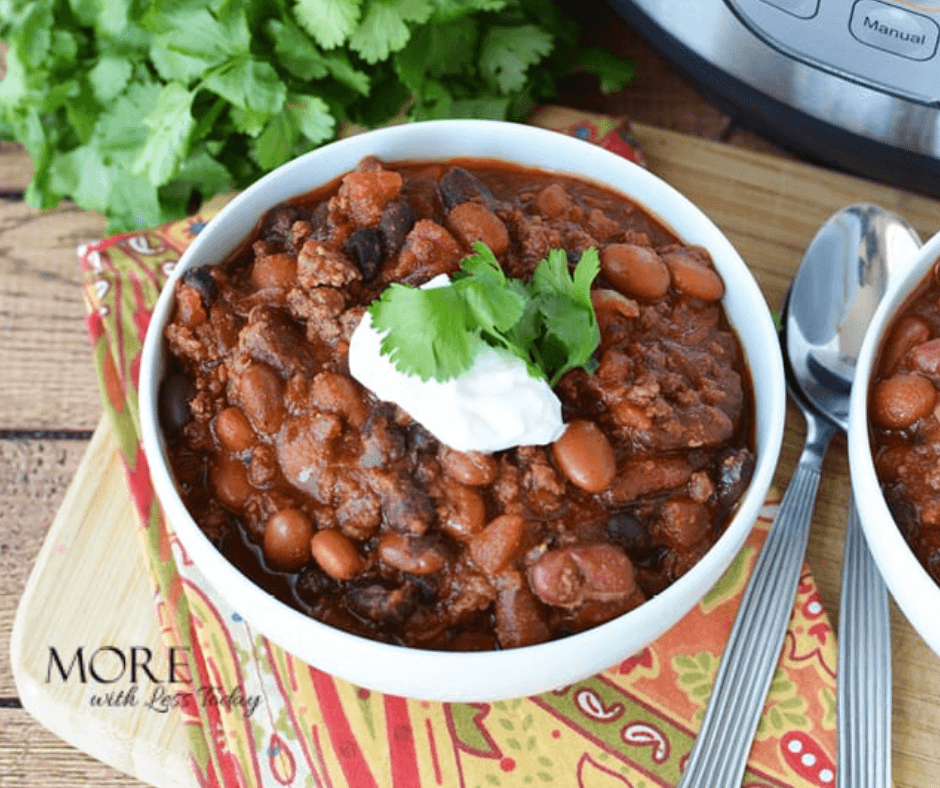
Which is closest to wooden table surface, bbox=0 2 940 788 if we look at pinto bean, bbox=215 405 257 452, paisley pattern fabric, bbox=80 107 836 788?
paisley pattern fabric, bbox=80 107 836 788

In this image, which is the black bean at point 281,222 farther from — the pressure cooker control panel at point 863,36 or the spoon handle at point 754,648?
the spoon handle at point 754,648

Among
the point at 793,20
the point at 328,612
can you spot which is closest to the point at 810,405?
the point at 793,20

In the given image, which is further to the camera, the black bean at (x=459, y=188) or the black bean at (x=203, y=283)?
the black bean at (x=459, y=188)

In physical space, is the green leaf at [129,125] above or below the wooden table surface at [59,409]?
above

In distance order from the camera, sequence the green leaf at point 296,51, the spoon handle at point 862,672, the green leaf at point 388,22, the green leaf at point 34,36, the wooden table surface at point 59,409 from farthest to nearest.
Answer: the green leaf at point 34,36, the green leaf at point 296,51, the green leaf at point 388,22, the wooden table surface at point 59,409, the spoon handle at point 862,672

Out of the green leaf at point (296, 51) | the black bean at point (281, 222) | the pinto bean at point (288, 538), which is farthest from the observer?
the green leaf at point (296, 51)

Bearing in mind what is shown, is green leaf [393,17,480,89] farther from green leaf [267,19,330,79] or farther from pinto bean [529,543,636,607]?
pinto bean [529,543,636,607]

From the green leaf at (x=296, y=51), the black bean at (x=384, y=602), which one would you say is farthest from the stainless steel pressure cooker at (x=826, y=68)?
the black bean at (x=384, y=602)
